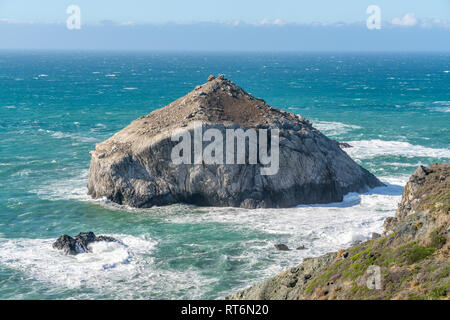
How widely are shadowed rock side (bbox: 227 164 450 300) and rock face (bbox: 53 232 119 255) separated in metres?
16.0

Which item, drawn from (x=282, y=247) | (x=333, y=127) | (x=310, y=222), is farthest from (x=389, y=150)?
(x=282, y=247)

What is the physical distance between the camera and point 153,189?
173 ft

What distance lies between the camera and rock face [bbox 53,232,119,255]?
4178 cm

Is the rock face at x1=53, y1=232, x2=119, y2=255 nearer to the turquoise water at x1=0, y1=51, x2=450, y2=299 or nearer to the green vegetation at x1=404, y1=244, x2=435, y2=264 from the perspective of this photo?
the turquoise water at x1=0, y1=51, x2=450, y2=299

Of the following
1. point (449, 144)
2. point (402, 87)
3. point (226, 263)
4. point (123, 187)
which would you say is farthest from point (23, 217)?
point (402, 87)

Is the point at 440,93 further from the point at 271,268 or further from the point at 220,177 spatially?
the point at 271,268

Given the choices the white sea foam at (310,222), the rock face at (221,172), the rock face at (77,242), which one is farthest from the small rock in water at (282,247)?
the rock face at (77,242)

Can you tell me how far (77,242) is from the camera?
4231cm

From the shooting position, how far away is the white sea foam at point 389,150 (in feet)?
246

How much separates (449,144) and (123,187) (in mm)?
53511


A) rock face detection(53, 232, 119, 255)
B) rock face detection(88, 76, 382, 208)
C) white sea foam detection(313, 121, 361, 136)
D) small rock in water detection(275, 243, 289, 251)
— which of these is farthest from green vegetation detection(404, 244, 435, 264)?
white sea foam detection(313, 121, 361, 136)

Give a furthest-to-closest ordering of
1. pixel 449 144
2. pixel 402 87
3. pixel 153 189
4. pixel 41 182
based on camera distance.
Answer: pixel 402 87 < pixel 449 144 < pixel 41 182 < pixel 153 189

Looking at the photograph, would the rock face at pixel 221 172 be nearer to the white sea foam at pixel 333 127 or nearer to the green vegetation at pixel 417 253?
the green vegetation at pixel 417 253

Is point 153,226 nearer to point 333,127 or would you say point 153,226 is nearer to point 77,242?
point 77,242
